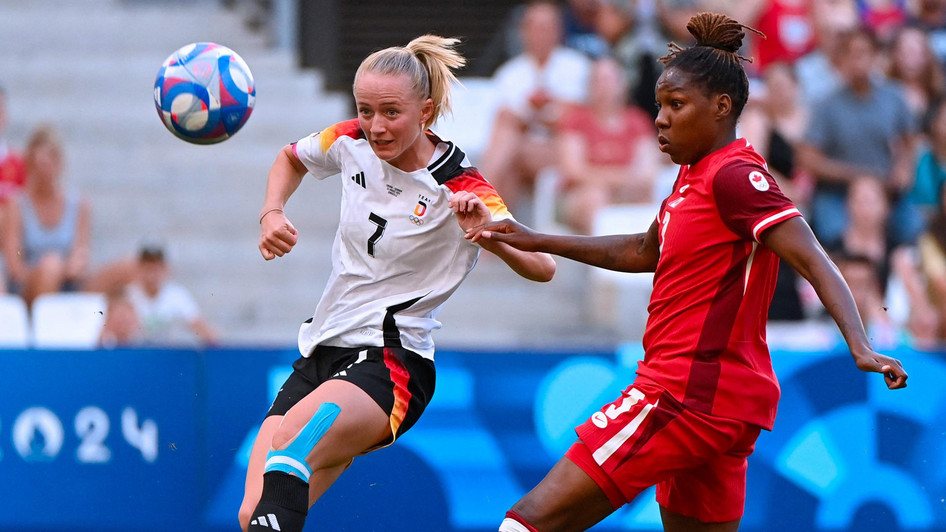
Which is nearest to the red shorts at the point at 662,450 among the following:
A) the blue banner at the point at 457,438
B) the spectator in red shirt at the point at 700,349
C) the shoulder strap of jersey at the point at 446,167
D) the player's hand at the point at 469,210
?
the spectator in red shirt at the point at 700,349

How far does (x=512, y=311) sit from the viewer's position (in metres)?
9.50

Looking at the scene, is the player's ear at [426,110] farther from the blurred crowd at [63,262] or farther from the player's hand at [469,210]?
the blurred crowd at [63,262]

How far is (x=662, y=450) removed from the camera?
13.4ft

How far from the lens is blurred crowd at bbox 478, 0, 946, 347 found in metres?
9.27

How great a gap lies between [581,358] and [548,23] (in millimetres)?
3644

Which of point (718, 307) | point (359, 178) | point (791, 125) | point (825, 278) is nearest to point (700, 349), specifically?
Result: point (718, 307)

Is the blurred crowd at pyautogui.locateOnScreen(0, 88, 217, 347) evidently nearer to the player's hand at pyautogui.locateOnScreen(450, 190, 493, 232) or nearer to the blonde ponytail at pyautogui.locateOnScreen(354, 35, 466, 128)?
the blonde ponytail at pyautogui.locateOnScreen(354, 35, 466, 128)

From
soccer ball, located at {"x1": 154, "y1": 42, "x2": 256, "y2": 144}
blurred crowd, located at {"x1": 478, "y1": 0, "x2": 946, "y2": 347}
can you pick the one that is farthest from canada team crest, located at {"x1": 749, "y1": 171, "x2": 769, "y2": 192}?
blurred crowd, located at {"x1": 478, "y1": 0, "x2": 946, "y2": 347}

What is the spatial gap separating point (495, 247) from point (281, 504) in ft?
3.75

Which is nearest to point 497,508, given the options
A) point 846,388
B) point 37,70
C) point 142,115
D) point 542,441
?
point 542,441

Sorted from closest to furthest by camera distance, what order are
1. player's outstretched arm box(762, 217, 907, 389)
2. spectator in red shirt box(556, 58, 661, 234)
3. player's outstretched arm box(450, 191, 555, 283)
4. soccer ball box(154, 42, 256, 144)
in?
player's outstretched arm box(762, 217, 907, 389) < player's outstretched arm box(450, 191, 555, 283) < soccer ball box(154, 42, 256, 144) < spectator in red shirt box(556, 58, 661, 234)

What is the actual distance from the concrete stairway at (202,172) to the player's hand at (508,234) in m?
4.70

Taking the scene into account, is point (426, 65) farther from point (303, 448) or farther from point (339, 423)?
point (303, 448)

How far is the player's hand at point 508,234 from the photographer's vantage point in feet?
14.2
